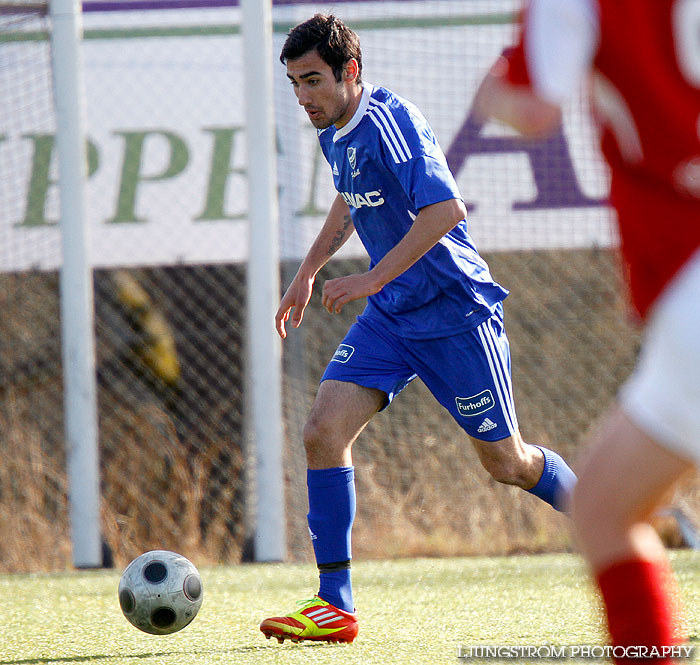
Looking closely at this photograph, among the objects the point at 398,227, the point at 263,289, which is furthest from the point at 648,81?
the point at 263,289

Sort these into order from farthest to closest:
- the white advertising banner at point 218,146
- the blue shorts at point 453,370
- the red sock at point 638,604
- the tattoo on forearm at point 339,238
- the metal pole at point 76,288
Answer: the white advertising banner at point 218,146
the metal pole at point 76,288
the tattoo on forearm at point 339,238
the blue shorts at point 453,370
the red sock at point 638,604

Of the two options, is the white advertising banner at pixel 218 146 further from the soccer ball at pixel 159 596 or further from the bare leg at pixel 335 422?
the soccer ball at pixel 159 596

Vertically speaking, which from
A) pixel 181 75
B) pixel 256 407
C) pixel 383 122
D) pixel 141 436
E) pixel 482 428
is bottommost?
pixel 141 436

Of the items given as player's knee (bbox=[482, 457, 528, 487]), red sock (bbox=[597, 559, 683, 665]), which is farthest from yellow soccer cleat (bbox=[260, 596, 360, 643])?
red sock (bbox=[597, 559, 683, 665])

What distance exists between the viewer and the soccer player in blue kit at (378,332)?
320 cm

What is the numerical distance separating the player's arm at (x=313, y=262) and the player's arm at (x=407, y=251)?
357 millimetres

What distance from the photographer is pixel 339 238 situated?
3.54m

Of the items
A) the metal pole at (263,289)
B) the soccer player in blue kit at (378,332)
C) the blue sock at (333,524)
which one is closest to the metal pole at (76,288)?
Answer: the metal pole at (263,289)

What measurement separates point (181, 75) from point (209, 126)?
1.03 ft

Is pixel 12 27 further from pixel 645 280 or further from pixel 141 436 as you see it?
pixel 645 280

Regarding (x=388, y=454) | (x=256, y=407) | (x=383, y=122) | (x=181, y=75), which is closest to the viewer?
(x=383, y=122)

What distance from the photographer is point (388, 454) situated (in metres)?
6.86

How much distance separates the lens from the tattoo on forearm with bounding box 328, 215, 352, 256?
138 inches

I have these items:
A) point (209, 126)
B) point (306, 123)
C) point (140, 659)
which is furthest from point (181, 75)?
point (140, 659)
